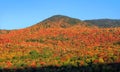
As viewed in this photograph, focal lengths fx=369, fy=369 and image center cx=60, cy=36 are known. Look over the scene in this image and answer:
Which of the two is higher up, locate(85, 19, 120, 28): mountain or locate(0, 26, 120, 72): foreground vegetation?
locate(85, 19, 120, 28): mountain

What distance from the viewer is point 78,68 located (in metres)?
43.4

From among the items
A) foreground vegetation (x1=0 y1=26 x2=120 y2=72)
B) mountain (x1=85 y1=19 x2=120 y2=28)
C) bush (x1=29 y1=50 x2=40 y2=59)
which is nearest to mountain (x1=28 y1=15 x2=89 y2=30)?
mountain (x1=85 y1=19 x2=120 y2=28)

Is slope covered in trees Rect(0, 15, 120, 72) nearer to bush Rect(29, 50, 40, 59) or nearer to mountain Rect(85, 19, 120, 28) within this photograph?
bush Rect(29, 50, 40, 59)

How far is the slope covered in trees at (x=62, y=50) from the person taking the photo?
4525cm

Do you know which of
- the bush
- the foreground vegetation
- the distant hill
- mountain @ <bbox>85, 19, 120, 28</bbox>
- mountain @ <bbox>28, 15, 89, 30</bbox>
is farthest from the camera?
mountain @ <bbox>85, 19, 120, 28</bbox>

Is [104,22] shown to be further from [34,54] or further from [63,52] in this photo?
[34,54]

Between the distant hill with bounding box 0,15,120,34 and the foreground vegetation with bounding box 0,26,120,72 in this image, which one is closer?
the foreground vegetation with bounding box 0,26,120,72

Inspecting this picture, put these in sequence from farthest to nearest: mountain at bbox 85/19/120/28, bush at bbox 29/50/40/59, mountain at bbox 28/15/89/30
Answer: mountain at bbox 85/19/120/28
mountain at bbox 28/15/89/30
bush at bbox 29/50/40/59

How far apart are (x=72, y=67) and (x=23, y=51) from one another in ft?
74.1

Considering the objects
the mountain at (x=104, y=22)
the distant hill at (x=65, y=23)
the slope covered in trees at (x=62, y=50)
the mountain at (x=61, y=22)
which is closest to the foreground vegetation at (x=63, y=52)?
the slope covered in trees at (x=62, y=50)

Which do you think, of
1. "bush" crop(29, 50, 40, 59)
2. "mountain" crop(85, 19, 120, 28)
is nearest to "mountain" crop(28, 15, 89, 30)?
"mountain" crop(85, 19, 120, 28)

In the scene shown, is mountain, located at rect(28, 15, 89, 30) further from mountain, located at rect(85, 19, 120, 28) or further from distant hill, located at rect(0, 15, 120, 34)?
mountain, located at rect(85, 19, 120, 28)

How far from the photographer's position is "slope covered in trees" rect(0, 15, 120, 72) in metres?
45.2

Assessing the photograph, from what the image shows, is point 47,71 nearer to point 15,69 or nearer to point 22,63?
point 15,69
